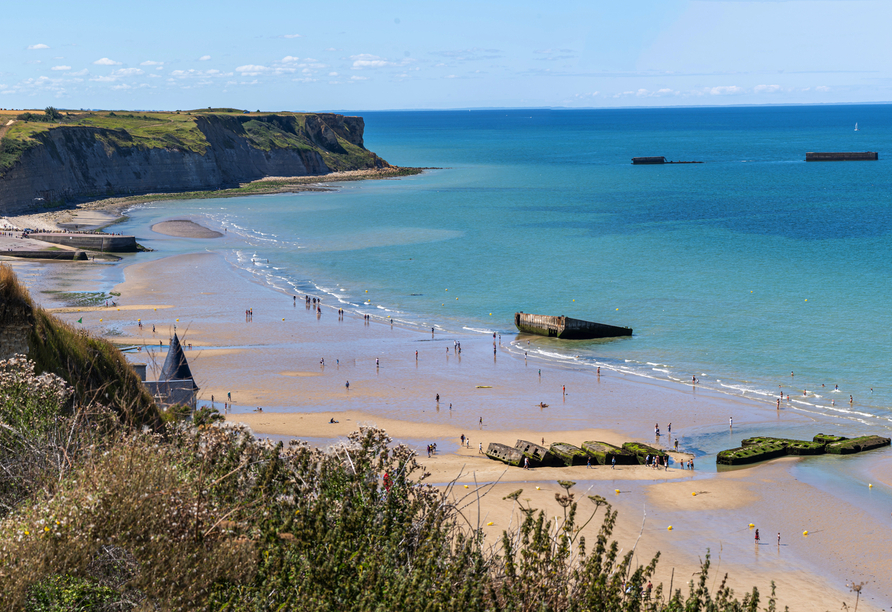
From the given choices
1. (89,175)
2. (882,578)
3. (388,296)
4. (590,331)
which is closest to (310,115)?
(89,175)

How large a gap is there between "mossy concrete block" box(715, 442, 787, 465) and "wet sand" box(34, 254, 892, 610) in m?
0.54

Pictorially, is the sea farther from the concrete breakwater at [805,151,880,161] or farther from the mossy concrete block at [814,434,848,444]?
the concrete breakwater at [805,151,880,161]

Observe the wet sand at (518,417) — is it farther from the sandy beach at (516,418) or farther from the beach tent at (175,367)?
the beach tent at (175,367)

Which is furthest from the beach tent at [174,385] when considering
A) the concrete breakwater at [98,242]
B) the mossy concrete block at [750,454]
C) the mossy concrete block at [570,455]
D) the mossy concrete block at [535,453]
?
the concrete breakwater at [98,242]

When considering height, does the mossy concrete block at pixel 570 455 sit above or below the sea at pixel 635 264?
below

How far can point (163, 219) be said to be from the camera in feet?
354

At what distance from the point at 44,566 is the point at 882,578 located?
22.8 meters

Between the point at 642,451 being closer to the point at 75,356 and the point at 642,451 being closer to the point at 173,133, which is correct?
the point at 75,356

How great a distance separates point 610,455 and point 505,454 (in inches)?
168

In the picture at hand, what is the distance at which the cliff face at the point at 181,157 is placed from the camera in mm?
110812

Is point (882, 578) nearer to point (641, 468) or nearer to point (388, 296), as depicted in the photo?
point (641, 468)

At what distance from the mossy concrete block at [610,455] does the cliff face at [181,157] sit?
93.2 metres

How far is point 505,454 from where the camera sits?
32.7m

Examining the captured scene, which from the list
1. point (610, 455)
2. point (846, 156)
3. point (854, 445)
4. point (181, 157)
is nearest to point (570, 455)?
point (610, 455)
